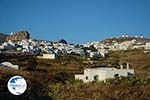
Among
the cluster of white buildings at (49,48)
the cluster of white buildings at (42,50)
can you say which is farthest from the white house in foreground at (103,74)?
the cluster of white buildings at (42,50)

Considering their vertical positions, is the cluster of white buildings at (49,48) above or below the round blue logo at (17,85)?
above

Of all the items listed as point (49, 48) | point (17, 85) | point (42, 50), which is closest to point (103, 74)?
point (17, 85)

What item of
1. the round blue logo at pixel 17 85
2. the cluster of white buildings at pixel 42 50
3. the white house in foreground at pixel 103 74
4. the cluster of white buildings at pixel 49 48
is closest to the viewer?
the round blue logo at pixel 17 85

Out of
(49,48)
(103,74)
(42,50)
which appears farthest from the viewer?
(49,48)

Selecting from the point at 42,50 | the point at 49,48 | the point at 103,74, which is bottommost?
the point at 103,74

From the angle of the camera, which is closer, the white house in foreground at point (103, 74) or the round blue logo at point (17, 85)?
the round blue logo at point (17, 85)

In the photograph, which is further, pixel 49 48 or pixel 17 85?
pixel 49 48

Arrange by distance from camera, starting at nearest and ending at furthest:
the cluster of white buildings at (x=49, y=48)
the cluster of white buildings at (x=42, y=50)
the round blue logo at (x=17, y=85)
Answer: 1. the round blue logo at (x=17, y=85)
2. the cluster of white buildings at (x=42, y=50)
3. the cluster of white buildings at (x=49, y=48)

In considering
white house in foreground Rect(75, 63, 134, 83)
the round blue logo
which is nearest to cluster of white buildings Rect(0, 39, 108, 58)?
white house in foreground Rect(75, 63, 134, 83)

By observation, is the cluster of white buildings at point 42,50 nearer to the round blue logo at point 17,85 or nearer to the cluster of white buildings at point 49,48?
the cluster of white buildings at point 49,48

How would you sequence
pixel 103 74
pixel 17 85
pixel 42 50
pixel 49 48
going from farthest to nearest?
pixel 49 48 < pixel 42 50 < pixel 103 74 < pixel 17 85

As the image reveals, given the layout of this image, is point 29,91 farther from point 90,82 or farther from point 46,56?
point 46,56

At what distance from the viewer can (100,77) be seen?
3338 cm

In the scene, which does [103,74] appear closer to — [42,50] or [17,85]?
[17,85]
